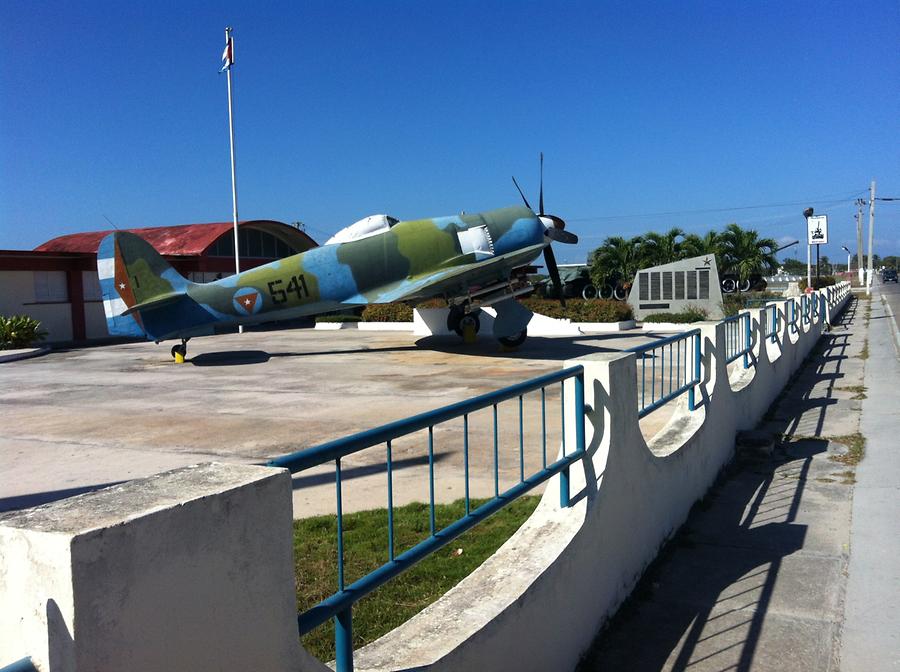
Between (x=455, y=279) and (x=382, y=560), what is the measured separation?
1324 cm

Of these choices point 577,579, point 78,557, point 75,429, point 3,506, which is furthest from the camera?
point 75,429

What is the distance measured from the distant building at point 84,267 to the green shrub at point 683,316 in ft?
58.0

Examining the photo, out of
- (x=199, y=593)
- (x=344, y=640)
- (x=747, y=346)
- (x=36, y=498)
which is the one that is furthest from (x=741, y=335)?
(x=199, y=593)

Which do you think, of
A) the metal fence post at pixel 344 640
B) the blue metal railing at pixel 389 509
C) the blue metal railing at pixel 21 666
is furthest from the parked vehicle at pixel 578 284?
the blue metal railing at pixel 21 666

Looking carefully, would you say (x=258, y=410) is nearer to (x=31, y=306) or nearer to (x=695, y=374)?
(x=695, y=374)

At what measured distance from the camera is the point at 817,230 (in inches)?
1294

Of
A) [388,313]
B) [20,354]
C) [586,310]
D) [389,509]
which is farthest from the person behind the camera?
[388,313]

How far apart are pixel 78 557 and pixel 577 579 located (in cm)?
299

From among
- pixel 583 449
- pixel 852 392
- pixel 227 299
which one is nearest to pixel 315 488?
pixel 583 449

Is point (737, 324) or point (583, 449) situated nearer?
point (583, 449)

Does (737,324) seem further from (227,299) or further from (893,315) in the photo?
(893,315)

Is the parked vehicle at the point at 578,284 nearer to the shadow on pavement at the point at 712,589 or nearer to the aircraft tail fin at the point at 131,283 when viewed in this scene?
the aircraft tail fin at the point at 131,283

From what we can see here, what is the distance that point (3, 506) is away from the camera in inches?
249

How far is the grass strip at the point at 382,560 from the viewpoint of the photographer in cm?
409
